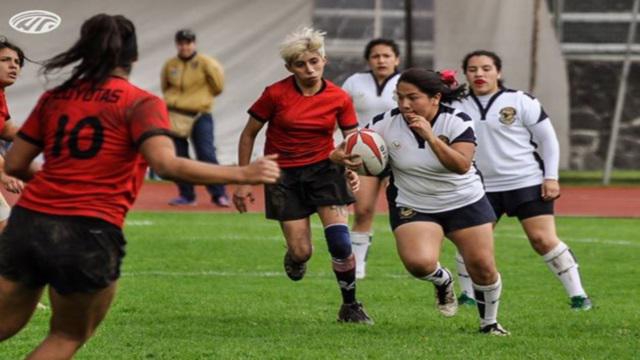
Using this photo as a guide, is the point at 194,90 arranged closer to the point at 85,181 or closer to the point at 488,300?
the point at 488,300

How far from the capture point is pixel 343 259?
9.88 metres

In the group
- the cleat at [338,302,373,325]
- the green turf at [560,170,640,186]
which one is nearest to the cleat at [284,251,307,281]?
the cleat at [338,302,373,325]

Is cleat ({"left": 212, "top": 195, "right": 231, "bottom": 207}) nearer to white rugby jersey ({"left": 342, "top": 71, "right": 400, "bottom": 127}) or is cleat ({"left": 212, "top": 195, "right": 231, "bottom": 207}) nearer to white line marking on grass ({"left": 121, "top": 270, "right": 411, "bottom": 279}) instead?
white line marking on grass ({"left": 121, "top": 270, "right": 411, "bottom": 279})

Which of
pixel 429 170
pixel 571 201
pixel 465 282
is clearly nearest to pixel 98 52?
pixel 429 170

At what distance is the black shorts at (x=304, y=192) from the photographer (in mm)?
9953

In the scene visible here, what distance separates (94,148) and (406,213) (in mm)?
3329

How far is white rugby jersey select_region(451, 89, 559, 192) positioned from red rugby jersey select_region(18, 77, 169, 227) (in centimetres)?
470

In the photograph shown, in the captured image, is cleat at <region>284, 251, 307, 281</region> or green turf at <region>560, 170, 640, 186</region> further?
green turf at <region>560, 170, 640, 186</region>

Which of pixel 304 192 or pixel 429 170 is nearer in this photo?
pixel 429 170

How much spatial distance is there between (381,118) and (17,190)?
232 cm

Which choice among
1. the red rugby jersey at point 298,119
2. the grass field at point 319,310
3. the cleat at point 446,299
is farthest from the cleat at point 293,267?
the cleat at point 446,299

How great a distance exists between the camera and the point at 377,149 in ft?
29.1

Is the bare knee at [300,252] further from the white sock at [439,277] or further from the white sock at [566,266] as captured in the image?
the white sock at [566,266]

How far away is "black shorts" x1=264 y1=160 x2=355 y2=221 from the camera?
392 inches
